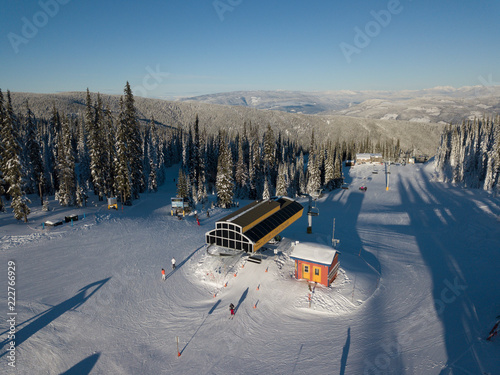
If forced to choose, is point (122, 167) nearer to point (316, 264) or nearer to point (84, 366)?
point (84, 366)

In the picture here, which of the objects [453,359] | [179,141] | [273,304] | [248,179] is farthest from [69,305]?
[179,141]

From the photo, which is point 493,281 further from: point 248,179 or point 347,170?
point 347,170

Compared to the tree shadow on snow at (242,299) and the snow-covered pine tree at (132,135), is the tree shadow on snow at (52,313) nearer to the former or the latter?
the tree shadow on snow at (242,299)

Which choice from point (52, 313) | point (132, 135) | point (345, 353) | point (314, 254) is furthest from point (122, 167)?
point (345, 353)

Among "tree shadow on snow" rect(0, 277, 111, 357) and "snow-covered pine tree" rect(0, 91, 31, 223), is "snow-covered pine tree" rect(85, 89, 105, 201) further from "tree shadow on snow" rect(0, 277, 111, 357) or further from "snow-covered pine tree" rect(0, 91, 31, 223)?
"tree shadow on snow" rect(0, 277, 111, 357)

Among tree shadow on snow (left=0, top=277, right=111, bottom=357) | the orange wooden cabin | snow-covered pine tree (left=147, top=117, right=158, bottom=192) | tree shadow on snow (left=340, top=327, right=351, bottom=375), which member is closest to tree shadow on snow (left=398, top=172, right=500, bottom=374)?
tree shadow on snow (left=340, top=327, right=351, bottom=375)
